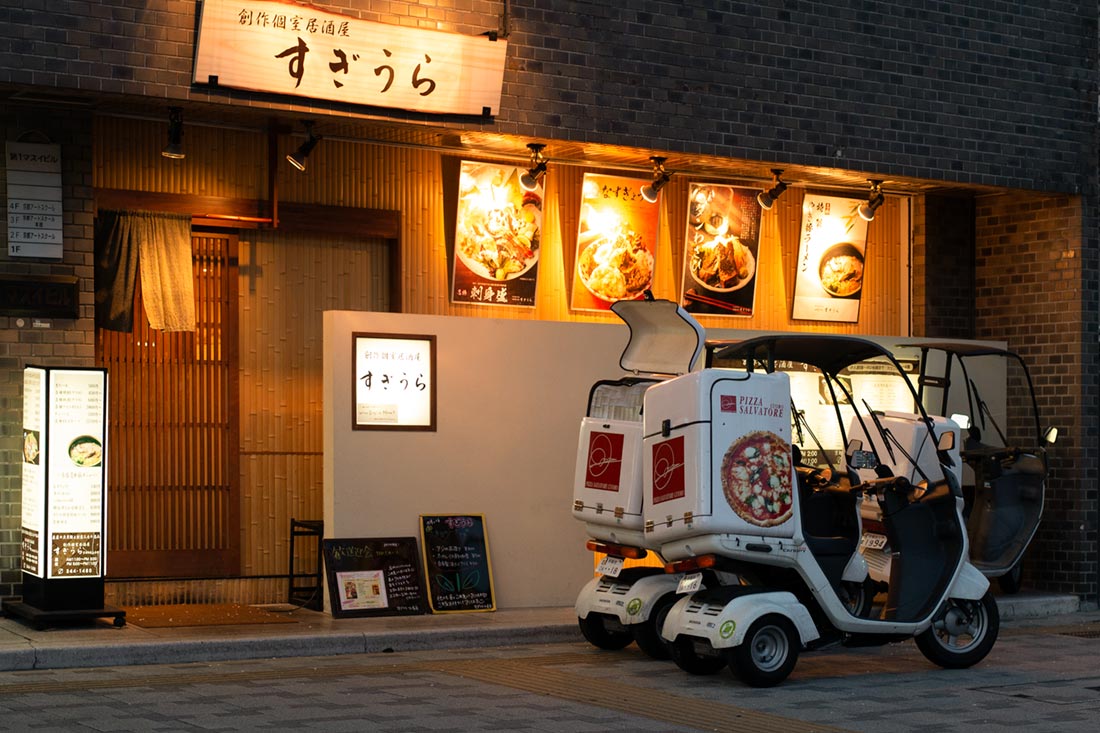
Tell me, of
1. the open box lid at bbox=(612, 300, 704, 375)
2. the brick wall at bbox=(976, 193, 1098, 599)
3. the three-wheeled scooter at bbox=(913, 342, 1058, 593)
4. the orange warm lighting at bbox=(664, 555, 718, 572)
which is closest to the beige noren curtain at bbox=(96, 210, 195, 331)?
the open box lid at bbox=(612, 300, 704, 375)

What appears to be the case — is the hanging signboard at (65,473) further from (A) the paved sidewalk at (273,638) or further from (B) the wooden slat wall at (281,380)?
(B) the wooden slat wall at (281,380)

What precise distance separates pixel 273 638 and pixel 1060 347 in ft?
28.0

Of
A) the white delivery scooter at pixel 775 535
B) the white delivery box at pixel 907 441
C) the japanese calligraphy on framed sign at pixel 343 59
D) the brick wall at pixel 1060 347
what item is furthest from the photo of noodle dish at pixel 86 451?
the brick wall at pixel 1060 347

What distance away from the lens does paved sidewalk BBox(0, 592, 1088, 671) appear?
10156 millimetres

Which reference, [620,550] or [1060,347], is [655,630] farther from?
[1060,347]

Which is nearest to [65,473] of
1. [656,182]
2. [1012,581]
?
[656,182]

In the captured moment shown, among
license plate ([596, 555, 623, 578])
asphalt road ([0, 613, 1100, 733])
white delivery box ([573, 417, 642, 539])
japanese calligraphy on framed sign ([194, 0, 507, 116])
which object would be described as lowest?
asphalt road ([0, 613, 1100, 733])

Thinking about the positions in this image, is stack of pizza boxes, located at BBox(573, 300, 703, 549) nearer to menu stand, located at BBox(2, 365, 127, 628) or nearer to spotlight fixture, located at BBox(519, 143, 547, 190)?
spotlight fixture, located at BBox(519, 143, 547, 190)

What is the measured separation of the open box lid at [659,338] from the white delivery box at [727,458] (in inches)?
30.9

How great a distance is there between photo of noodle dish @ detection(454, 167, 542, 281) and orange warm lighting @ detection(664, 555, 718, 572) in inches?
177

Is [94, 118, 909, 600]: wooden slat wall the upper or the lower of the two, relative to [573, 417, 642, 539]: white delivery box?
upper

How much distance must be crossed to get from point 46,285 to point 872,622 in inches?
266

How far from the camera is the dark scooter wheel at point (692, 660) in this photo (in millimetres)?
10000

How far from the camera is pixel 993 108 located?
1479 centimetres
